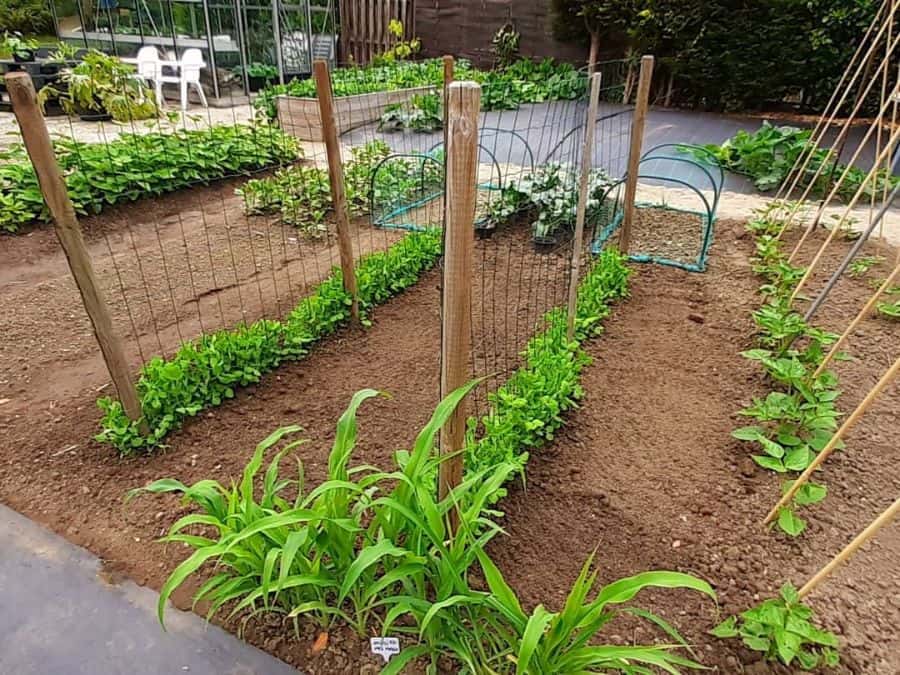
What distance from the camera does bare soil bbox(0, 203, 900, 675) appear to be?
1.63 metres

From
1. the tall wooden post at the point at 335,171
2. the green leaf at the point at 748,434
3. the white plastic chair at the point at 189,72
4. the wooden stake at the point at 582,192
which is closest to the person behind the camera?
the green leaf at the point at 748,434

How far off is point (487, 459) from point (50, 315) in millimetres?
2788

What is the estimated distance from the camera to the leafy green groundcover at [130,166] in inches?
169

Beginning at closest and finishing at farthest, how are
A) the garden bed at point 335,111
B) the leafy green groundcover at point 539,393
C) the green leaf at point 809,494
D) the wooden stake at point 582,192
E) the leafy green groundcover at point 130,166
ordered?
1. the green leaf at point 809,494
2. the leafy green groundcover at point 539,393
3. the wooden stake at point 582,192
4. the leafy green groundcover at point 130,166
5. the garden bed at point 335,111

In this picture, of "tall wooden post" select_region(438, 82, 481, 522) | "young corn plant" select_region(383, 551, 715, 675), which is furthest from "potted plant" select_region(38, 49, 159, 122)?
"young corn plant" select_region(383, 551, 715, 675)

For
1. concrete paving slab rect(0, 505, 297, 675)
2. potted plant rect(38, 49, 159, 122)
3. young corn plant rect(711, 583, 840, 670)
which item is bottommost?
concrete paving slab rect(0, 505, 297, 675)

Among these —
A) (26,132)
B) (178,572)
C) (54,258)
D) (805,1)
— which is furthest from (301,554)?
(805,1)

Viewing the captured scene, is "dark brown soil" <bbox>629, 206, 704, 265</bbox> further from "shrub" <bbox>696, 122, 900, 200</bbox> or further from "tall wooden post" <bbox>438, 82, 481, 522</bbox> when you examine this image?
"tall wooden post" <bbox>438, 82, 481, 522</bbox>

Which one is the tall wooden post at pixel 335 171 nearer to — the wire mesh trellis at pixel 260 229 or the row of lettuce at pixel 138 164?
the wire mesh trellis at pixel 260 229

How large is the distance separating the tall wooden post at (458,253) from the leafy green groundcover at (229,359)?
49.4 inches

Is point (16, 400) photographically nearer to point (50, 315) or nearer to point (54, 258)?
point (50, 315)

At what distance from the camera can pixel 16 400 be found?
2.42 m

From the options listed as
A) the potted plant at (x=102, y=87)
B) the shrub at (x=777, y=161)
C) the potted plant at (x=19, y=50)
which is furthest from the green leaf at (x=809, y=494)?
the potted plant at (x=19, y=50)

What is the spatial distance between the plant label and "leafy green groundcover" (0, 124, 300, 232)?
385 cm
